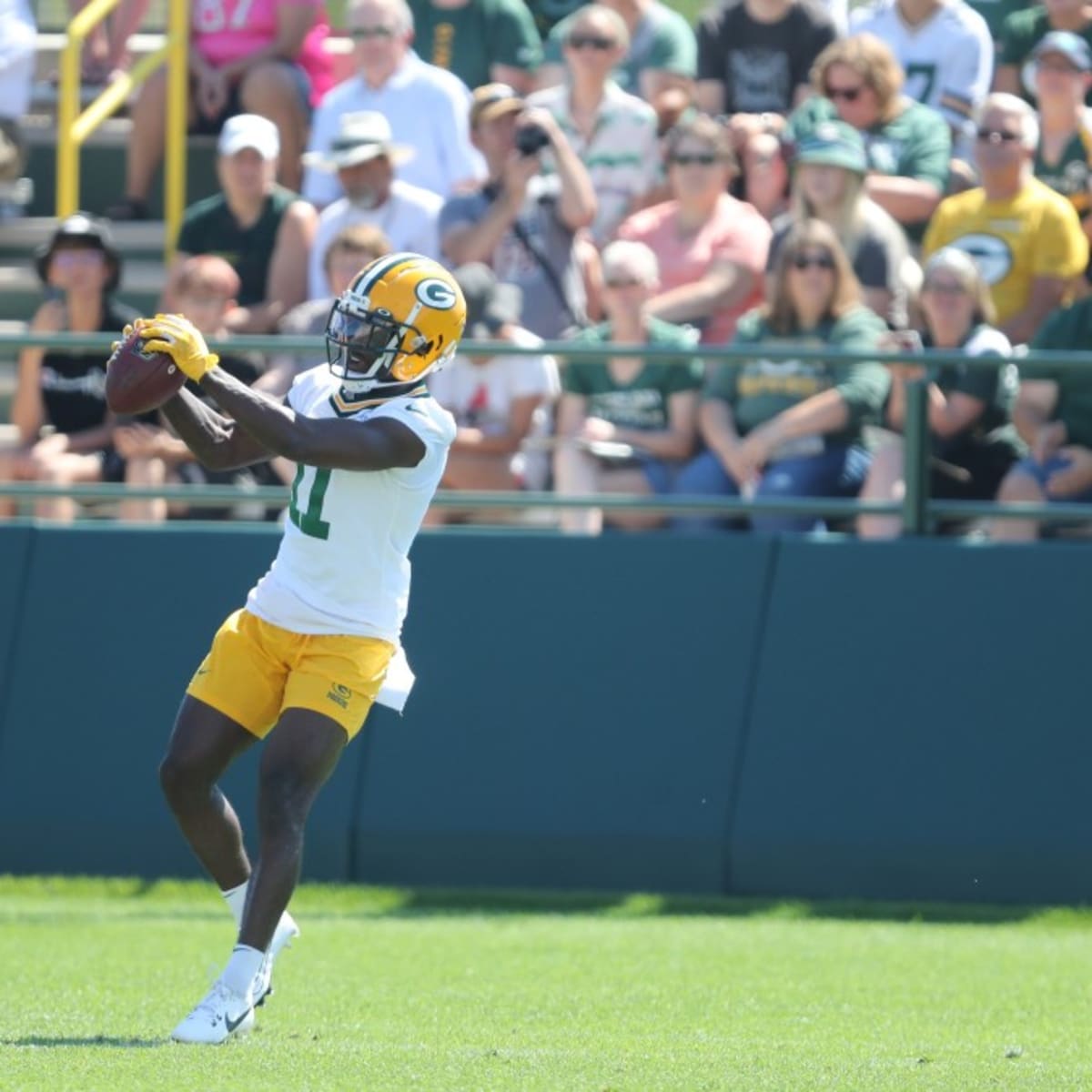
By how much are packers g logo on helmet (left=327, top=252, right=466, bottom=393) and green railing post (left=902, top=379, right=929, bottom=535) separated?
3832 mm

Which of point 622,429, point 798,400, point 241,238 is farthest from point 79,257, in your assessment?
point 798,400

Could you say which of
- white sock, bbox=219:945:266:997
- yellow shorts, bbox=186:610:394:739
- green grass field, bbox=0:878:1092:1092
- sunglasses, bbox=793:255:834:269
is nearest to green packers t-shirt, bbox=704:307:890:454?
sunglasses, bbox=793:255:834:269

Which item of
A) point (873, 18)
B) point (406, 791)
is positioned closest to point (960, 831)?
point (406, 791)

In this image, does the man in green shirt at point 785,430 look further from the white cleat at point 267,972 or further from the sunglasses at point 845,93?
the white cleat at point 267,972

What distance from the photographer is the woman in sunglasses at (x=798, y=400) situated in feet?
34.1

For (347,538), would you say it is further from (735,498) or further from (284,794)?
(735,498)

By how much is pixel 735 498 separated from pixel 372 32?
4.26 m

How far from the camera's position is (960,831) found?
33.1ft

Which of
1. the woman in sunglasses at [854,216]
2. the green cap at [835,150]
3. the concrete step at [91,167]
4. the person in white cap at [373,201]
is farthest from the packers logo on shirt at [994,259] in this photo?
the concrete step at [91,167]

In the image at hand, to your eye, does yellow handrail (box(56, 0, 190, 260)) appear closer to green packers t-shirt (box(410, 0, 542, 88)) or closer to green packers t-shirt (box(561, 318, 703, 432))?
green packers t-shirt (box(410, 0, 542, 88))

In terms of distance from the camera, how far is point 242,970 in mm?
6551

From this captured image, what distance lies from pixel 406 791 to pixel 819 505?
2.24m

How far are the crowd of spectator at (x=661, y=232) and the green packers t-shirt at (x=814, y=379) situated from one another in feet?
0.05

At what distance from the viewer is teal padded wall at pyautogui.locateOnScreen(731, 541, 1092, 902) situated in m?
10.1
